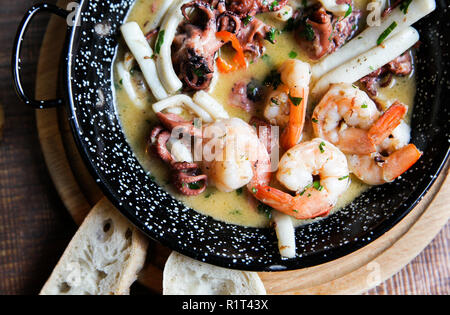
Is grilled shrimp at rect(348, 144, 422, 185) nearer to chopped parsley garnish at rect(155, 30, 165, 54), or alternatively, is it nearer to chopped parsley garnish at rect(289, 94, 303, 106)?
chopped parsley garnish at rect(289, 94, 303, 106)

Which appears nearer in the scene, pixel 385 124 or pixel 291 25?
pixel 385 124

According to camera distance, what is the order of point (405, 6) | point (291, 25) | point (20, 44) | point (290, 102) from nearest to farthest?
point (20, 44) < point (290, 102) < point (405, 6) < point (291, 25)

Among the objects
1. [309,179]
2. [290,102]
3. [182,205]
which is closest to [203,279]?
[182,205]

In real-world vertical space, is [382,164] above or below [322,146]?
below

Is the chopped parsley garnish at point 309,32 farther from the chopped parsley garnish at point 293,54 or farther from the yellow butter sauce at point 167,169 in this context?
the yellow butter sauce at point 167,169

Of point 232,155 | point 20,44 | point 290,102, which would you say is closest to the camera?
point 20,44

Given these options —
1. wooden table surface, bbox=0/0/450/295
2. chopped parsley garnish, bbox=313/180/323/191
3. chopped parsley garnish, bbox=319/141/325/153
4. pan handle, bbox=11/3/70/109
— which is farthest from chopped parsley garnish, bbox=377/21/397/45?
wooden table surface, bbox=0/0/450/295

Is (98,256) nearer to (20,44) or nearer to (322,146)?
(20,44)
